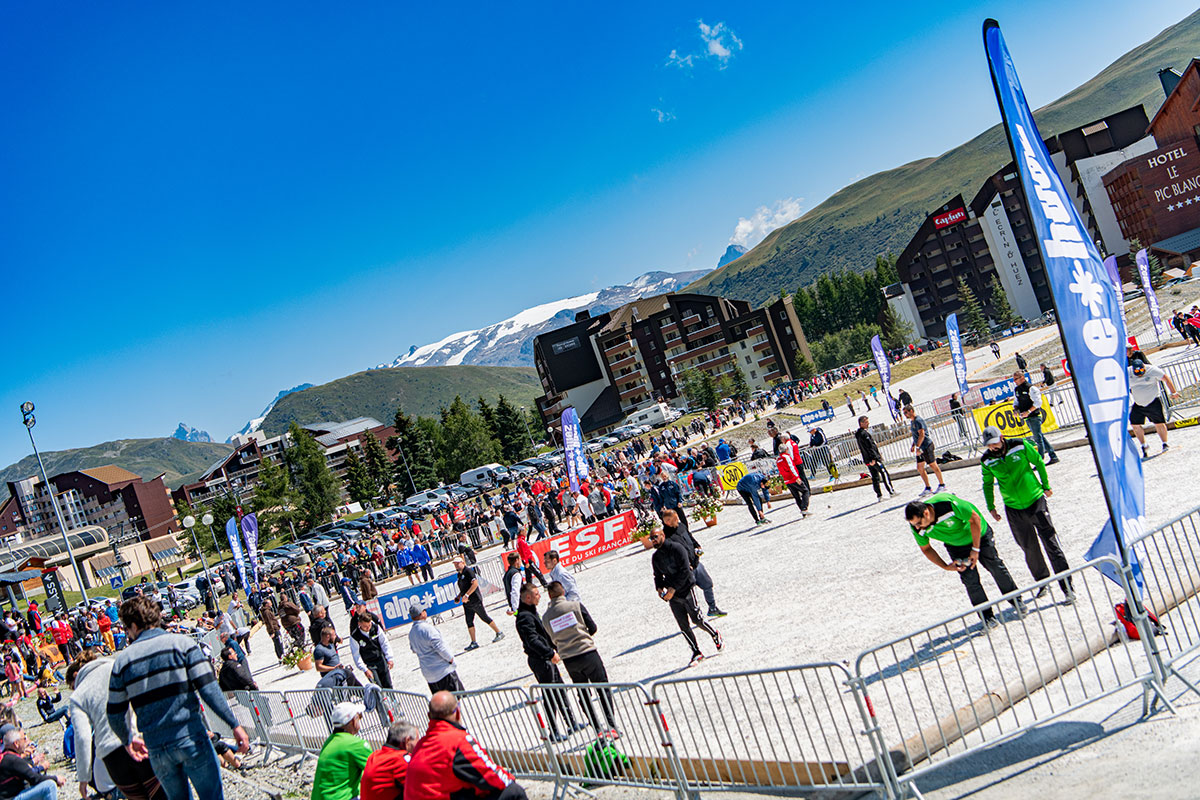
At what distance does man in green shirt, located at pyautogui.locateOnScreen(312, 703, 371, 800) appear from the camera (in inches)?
224

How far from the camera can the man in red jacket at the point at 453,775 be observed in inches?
197

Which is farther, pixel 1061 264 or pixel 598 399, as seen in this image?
pixel 598 399

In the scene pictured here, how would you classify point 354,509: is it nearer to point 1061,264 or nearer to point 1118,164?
point 1118,164

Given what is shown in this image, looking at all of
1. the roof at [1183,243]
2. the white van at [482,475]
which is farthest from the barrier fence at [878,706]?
the roof at [1183,243]

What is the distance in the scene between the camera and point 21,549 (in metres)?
61.7

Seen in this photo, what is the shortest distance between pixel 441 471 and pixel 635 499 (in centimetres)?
7513

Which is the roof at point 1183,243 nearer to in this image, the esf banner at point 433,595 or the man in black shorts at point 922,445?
the man in black shorts at point 922,445

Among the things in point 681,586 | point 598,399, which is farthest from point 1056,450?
point 598,399

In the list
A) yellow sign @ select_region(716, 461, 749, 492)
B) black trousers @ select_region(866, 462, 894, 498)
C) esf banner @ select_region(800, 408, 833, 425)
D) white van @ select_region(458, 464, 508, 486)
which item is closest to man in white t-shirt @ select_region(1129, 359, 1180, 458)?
black trousers @ select_region(866, 462, 894, 498)

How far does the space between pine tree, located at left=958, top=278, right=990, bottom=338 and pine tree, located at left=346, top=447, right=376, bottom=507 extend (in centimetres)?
7517

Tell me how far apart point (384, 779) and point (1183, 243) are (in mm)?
108190

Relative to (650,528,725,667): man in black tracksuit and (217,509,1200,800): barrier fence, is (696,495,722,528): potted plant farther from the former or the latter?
(217,509,1200,800): barrier fence

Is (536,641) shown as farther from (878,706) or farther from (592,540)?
(592,540)

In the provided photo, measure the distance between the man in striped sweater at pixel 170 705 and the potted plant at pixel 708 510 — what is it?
57.6ft
